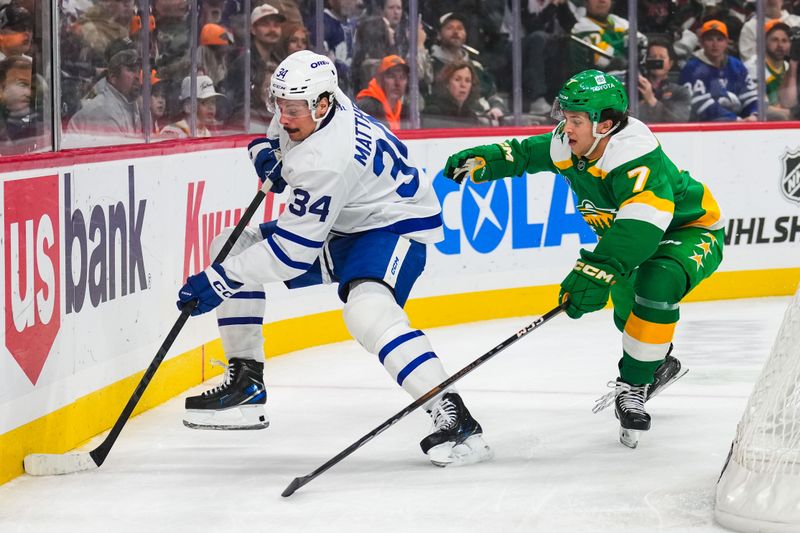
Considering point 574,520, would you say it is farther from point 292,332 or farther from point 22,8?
point 292,332

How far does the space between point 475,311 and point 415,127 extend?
3.23 feet

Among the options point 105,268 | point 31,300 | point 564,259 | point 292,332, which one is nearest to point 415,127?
point 564,259

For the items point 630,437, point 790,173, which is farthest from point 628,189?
point 790,173

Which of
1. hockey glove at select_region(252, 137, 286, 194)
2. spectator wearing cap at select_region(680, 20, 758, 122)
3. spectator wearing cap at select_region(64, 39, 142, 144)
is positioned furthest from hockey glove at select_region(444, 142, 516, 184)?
spectator wearing cap at select_region(680, 20, 758, 122)

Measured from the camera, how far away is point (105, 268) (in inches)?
157

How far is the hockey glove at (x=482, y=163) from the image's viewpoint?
13.2 feet

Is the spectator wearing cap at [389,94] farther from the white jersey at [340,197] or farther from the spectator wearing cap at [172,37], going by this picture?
A: the white jersey at [340,197]

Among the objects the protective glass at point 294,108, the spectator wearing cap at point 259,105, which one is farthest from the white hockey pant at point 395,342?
the spectator wearing cap at point 259,105

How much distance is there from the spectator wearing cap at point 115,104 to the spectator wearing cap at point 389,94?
1897 mm

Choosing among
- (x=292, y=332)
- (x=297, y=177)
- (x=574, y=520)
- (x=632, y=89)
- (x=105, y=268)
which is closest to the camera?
(x=574, y=520)

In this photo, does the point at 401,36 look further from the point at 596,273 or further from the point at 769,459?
the point at 769,459

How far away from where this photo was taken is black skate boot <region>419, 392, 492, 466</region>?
3.54 meters

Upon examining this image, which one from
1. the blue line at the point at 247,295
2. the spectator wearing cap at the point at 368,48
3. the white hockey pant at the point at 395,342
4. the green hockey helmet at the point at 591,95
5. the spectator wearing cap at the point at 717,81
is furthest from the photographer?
the spectator wearing cap at the point at 717,81

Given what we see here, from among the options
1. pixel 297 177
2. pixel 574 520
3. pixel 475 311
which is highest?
pixel 297 177
